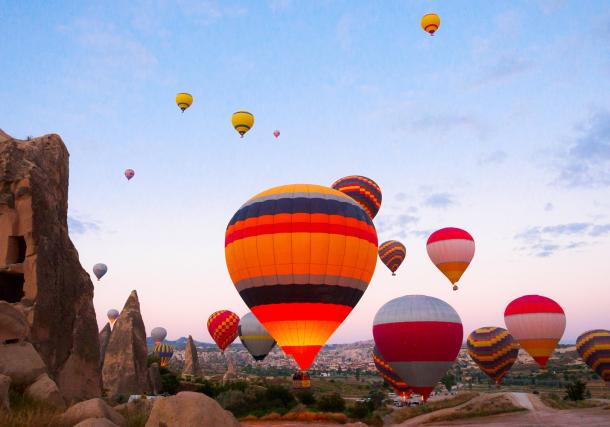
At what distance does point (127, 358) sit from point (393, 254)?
97.1 ft

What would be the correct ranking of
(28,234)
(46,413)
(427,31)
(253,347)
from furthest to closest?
(253,347), (427,31), (28,234), (46,413)

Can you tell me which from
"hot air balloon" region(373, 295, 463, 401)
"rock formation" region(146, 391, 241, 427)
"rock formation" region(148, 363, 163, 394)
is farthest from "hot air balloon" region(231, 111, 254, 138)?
"rock formation" region(146, 391, 241, 427)

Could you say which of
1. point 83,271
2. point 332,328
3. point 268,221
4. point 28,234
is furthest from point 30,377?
point 332,328

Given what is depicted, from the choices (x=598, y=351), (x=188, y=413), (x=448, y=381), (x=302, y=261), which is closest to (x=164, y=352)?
(x=448, y=381)

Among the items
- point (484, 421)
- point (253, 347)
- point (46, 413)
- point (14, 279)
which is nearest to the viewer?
point (46, 413)

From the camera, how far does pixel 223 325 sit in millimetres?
59562

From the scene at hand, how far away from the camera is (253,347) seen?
180 ft

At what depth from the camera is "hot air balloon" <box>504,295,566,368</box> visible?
44562 mm

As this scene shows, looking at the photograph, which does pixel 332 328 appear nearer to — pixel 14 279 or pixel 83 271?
pixel 83 271

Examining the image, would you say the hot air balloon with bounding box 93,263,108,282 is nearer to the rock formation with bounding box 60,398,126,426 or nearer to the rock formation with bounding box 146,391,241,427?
the rock formation with bounding box 60,398,126,426

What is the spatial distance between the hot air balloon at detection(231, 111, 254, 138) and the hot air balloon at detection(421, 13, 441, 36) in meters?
15.7

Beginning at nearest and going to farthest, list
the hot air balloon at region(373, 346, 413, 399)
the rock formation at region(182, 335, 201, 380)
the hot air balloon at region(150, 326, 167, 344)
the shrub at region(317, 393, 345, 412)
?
1. the shrub at region(317, 393, 345, 412)
2. the hot air balloon at region(373, 346, 413, 399)
3. the rock formation at region(182, 335, 201, 380)
4. the hot air balloon at region(150, 326, 167, 344)

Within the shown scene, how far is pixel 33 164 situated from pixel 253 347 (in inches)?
1739

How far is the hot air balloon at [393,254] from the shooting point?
53.6 metres
